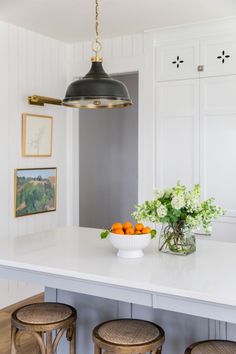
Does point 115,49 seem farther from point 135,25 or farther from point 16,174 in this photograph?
point 16,174

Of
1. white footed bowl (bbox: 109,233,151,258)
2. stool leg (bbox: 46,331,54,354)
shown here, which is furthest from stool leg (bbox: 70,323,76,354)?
white footed bowl (bbox: 109,233,151,258)

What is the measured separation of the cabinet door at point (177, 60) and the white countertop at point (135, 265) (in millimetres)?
2053

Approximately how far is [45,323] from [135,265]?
56 centimetres

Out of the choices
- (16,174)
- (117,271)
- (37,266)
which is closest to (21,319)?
(37,266)

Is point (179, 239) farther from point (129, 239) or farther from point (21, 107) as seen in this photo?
point (21, 107)

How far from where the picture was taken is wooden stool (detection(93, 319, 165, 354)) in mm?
2096

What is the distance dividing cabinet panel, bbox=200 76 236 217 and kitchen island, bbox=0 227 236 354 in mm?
1425

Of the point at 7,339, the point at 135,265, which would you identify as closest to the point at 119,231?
the point at 135,265

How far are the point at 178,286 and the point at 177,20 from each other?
2.95 metres

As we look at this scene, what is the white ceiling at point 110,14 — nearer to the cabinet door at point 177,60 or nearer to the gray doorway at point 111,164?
the cabinet door at point 177,60

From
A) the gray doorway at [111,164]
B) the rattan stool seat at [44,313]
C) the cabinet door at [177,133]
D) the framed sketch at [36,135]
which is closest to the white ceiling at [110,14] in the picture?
the cabinet door at [177,133]

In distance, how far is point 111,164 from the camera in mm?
6293

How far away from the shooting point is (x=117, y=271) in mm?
2197

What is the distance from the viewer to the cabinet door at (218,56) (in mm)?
4148
